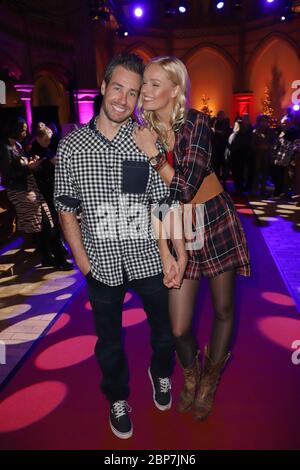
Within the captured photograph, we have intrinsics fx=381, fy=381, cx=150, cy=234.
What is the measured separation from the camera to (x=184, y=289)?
5.66 feet

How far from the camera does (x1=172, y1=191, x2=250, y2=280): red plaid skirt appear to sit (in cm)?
168

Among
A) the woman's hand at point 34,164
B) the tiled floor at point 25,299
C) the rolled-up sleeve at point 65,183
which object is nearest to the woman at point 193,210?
the rolled-up sleeve at point 65,183

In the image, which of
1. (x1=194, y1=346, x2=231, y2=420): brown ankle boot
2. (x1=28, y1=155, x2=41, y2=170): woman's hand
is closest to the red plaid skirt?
(x1=194, y1=346, x2=231, y2=420): brown ankle boot

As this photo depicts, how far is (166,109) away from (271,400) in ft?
5.21

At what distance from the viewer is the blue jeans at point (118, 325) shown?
1.68m

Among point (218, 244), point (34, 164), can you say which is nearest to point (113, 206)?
point (218, 244)

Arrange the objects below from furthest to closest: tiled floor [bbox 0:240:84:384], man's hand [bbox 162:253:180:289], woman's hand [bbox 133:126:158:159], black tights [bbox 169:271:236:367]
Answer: tiled floor [bbox 0:240:84:384]
black tights [bbox 169:271:236:367]
man's hand [bbox 162:253:180:289]
woman's hand [bbox 133:126:158:159]

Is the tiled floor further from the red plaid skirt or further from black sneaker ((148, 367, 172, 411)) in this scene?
the red plaid skirt

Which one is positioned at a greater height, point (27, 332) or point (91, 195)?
point (91, 195)

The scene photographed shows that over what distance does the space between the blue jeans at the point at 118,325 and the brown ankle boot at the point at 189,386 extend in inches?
4.7

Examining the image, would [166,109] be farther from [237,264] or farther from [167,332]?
[167,332]

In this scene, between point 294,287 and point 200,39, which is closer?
point 294,287

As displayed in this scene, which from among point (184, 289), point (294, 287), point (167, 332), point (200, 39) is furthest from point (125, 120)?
point (200, 39)

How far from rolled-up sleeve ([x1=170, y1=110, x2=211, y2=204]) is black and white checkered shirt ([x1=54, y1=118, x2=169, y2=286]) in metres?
0.12
